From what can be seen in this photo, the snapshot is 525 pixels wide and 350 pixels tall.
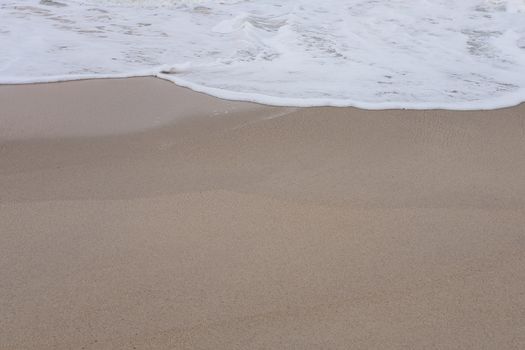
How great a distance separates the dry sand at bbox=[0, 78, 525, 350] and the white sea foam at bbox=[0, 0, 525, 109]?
601 millimetres

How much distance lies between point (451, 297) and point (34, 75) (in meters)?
3.56

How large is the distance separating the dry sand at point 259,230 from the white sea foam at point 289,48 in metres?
0.60

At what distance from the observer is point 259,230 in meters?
2.18

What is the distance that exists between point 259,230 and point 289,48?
10.7ft

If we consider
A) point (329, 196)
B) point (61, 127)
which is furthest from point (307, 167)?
point (61, 127)

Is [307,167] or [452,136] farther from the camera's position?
[452,136]

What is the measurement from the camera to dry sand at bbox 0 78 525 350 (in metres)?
1.70

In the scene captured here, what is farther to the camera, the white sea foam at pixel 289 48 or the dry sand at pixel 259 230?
the white sea foam at pixel 289 48

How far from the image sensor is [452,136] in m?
3.19

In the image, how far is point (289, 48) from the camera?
16.6ft

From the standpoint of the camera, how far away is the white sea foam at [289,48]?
399 cm

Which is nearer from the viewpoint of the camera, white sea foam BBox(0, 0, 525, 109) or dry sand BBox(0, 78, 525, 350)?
dry sand BBox(0, 78, 525, 350)

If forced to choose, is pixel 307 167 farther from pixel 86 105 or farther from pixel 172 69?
pixel 172 69

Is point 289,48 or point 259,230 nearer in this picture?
point 259,230
